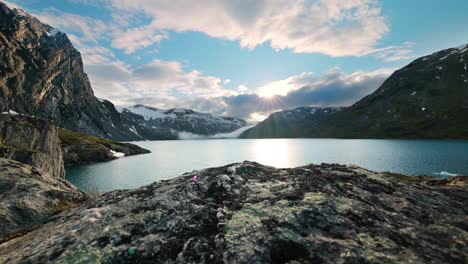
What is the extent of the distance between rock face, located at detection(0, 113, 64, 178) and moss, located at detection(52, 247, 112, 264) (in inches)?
1646

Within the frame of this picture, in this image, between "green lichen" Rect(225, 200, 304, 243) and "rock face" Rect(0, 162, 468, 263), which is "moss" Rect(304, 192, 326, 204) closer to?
"rock face" Rect(0, 162, 468, 263)

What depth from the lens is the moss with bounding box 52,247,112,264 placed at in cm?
446

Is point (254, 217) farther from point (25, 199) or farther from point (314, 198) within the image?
point (25, 199)

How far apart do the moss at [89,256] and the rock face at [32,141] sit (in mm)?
41802

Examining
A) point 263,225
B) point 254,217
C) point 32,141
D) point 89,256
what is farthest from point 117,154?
point 263,225

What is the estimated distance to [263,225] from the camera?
5.41 meters

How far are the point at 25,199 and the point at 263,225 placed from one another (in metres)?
7.63

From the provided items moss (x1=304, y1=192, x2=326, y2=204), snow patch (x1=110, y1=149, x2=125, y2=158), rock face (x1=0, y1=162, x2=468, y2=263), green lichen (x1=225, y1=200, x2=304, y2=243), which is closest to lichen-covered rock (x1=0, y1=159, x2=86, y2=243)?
rock face (x1=0, y1=162, x2=468, y2=263)

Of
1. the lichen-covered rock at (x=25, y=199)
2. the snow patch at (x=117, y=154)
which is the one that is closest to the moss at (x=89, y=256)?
the lichen-covered rock at (x=25, y=199)

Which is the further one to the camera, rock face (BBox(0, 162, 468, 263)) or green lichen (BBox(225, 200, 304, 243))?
green lichen (BBox(225, 200, 304, 243))

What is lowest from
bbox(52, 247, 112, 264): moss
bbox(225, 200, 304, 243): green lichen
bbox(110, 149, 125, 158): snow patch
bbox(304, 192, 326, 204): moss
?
bbox(110, 149, 125, 158): snow patch

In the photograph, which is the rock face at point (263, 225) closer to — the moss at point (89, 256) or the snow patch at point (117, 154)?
the moss at point (89, 256)

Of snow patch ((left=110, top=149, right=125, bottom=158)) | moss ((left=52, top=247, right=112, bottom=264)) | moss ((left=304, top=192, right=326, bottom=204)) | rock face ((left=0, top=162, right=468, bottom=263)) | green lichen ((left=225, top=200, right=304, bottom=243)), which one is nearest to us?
moss ((left=52, top=247, right=112, bottom=264))

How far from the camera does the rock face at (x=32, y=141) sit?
40.2 metres
